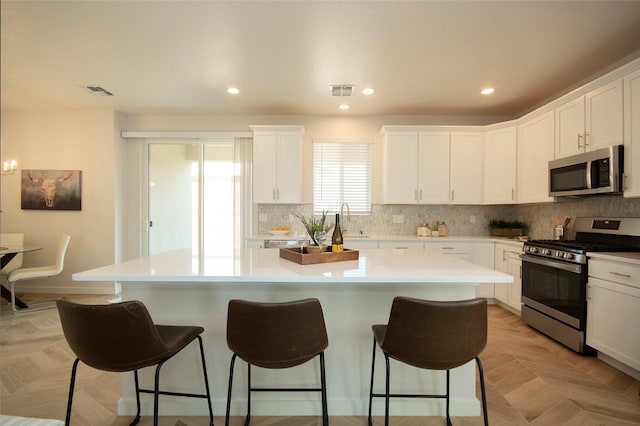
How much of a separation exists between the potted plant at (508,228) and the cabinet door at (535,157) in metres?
0.57

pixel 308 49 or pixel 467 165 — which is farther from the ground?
pixel 308 49

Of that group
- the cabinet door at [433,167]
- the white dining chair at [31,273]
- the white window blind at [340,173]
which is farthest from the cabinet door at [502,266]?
the white dining chair at [31,273]

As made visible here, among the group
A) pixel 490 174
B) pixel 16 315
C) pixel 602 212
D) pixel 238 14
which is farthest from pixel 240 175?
pixel 602 212

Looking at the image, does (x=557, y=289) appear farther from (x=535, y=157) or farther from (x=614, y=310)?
(x=535, y=157)

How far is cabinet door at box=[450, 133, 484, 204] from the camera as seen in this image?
4262 mm

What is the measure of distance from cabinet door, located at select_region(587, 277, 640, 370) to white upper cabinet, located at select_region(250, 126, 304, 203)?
3.25m

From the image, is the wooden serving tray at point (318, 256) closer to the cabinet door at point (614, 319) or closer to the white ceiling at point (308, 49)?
the white ceiling at point (308, 49)

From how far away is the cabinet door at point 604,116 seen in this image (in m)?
2.56

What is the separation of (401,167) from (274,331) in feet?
11.4

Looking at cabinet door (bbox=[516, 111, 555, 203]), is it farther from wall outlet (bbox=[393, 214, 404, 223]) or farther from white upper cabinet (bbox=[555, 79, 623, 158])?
wall outlet (bbox=[393, 214, 404, 223])

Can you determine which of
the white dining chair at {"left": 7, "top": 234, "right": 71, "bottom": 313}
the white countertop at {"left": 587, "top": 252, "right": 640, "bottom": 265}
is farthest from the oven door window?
the white dining chair at {"left": 7, "top": 234, "right": 71, "bottom": 313}

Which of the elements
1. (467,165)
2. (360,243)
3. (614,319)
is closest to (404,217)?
(360,243)

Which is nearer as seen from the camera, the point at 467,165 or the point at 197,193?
the point at 467,165

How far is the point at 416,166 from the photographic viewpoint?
4301 millimetres
